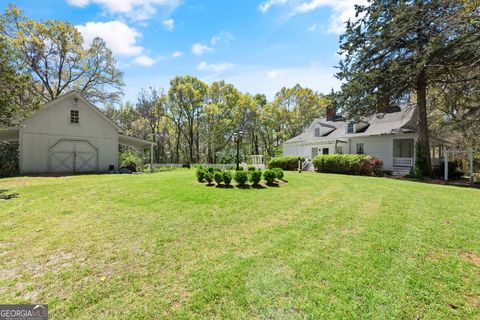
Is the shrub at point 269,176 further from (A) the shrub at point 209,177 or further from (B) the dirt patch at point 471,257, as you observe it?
(B) the dirt patch at point 471,257

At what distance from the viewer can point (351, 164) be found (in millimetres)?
16031

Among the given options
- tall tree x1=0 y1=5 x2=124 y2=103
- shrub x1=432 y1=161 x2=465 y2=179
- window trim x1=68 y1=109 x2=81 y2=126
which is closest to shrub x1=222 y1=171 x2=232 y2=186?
window trim x1=68 y1=109 x2=81 y2=126

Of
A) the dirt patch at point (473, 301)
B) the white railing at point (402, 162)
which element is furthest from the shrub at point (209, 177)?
the white railing at point (402, 162)

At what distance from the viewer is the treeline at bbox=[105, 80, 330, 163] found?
101ft

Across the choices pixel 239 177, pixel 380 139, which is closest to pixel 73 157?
pixel 239 177

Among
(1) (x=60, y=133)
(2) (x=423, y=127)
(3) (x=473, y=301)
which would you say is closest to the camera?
(3) (x=473, y=301)

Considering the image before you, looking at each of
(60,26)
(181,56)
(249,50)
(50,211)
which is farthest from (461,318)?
(60,26)

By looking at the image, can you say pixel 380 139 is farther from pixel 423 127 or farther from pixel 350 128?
pixel 423 127

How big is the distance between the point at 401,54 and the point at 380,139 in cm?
681

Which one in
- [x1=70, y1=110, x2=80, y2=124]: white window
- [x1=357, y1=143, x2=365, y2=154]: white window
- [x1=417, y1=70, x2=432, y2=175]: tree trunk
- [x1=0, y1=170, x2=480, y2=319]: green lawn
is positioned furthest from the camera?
[x1=357, y1=143, x2=365, y2=154]: white window

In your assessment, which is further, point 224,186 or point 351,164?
point 351,164

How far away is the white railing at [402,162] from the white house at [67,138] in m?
21.5

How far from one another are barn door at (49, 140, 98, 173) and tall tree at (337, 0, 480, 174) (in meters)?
18.2

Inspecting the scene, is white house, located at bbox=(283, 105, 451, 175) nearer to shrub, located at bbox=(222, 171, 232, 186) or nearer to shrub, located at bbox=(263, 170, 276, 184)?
shrub, located at bbox=(263, 170, 276, 184)
